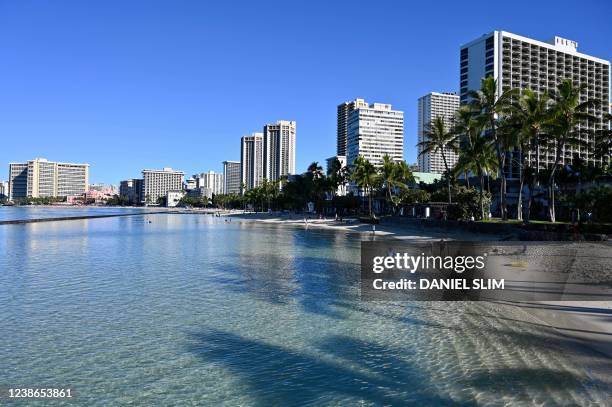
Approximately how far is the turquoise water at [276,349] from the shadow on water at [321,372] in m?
0.04

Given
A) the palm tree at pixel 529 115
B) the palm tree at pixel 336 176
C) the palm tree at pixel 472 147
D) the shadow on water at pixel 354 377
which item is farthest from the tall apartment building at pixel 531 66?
the shadow on water at pixel 354 377

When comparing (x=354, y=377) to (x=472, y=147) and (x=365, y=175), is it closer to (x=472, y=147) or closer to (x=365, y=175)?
(x=472, y=147)

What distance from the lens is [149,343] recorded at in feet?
40.7

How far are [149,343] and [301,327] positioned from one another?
4.43m

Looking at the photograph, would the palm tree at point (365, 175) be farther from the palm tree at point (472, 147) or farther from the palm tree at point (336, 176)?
the palm tree at point (472, 147)

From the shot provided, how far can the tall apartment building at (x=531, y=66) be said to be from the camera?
128 meters

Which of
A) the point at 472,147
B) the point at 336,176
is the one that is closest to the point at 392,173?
the point at 472,147

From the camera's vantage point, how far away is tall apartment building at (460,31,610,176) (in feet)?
422

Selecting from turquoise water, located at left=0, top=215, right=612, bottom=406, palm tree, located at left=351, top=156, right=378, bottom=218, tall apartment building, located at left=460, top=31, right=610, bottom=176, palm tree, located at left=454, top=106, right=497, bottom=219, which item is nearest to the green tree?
palm tree, located at left=351, top=156, right=378, bottom=218

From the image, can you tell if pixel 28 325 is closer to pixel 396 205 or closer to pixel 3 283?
pixel 3 283

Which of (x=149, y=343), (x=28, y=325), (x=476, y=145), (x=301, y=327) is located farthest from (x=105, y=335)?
(x=476, y=145)

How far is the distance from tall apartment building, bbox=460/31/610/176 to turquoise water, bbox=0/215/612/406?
11633 centimetres

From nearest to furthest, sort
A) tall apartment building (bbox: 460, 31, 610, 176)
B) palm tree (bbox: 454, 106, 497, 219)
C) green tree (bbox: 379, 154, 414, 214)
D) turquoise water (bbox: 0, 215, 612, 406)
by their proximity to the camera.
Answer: turquoise water (bbox: 0, 215, 612, 406), palm tree (bbox: 454, 106, 497, 219), green tree (bbox: 379, 154, 414, 214), tall apartment building (bbox: 460, 31, 610, 176)

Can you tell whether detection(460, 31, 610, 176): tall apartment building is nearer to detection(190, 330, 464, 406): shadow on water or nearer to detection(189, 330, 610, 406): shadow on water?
detection(189, 330, 610, 406): shadow on water
